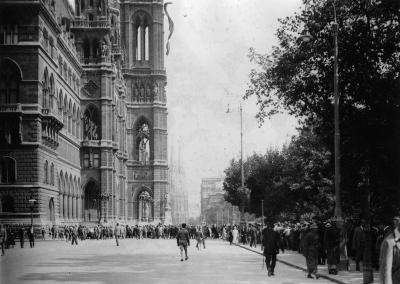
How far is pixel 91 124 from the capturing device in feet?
267

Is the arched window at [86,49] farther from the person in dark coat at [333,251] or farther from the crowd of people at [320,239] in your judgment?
the person in dark coat at [333,251]

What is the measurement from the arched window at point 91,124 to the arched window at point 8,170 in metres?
29.2

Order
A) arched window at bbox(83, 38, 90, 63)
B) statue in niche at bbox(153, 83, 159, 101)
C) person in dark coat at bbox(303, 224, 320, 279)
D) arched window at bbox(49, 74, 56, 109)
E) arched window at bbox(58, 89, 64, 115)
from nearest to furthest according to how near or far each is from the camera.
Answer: person in dark coat at bbox(303, 224, 320, 279)
arched window at bbox(49, 74, 56, 109)
arched window at bbox(58, 89, 64, 115)
arched window at bbox(83, 38, 90, 63)
statue in niche at bbox(153, 83, 159, 101)

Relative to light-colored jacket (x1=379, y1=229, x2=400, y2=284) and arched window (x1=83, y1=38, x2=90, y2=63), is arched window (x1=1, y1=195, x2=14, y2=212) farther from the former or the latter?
light-colored jacket (x1=379, y1=229, x2=400, y2=284)

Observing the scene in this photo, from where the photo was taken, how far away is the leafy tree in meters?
26.8

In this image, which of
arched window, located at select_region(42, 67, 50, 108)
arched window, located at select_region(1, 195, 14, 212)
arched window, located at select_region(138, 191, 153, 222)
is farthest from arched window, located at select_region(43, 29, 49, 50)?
arched window, located at select_region(138, 191, 153, 222)

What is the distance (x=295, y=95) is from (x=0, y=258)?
14.4m

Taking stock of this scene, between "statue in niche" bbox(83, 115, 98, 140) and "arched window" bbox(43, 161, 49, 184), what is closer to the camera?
"arched window" bbox(43, 161, 49, 184)

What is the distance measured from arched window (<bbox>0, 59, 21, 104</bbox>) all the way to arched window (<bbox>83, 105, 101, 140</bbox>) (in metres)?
28.3

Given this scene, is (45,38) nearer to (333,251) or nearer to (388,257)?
(333,251)

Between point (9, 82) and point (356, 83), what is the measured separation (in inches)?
1233

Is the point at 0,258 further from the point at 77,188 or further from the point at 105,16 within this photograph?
the point at 105,16

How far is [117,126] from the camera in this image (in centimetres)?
9338

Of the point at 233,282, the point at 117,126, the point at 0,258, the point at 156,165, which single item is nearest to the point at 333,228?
the point at 233,282
